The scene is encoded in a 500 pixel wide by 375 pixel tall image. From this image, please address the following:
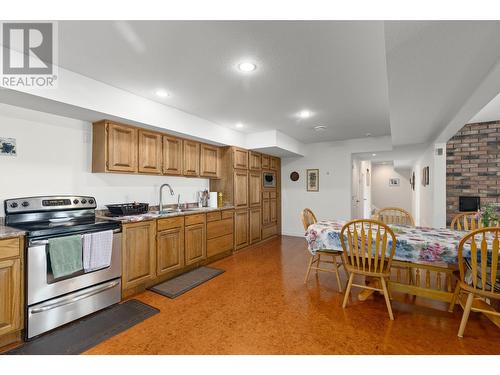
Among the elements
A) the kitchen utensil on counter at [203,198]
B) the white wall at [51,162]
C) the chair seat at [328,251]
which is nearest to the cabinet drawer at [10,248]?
the white wall at [51,162]

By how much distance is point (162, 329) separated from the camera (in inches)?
78.2

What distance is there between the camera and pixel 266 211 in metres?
5.41

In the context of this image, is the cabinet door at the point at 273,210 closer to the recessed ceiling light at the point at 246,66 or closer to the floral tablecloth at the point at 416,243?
the floral tablecloth at the point at 416,243

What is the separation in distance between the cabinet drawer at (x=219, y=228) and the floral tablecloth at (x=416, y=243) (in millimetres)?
1642

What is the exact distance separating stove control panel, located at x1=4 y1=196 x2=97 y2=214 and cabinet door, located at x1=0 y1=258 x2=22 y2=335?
616 millimetres

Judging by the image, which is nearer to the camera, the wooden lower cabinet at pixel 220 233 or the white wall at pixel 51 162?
the white wall at pixel 51 162

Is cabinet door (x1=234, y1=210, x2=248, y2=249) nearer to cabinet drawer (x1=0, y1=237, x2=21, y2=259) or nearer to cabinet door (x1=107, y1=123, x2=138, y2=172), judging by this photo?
cabinet door (x1=107, y1=123, x2=138, y2=172)

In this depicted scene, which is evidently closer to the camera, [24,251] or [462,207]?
[24,251]

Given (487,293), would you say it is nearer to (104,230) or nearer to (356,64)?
(356,64)

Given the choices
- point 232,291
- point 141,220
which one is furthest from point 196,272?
point 141,220

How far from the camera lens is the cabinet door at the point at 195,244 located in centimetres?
330

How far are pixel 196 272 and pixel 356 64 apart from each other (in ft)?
10.3

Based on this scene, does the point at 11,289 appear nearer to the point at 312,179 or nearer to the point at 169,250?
the point at 169,250

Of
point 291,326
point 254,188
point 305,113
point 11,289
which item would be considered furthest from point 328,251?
point 11,289
